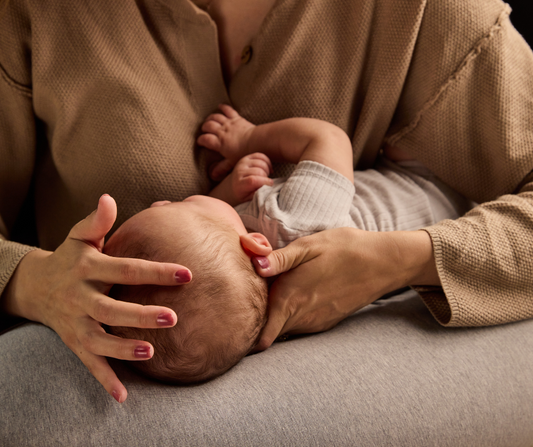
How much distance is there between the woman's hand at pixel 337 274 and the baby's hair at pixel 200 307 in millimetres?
83

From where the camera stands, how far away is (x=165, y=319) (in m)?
0.57

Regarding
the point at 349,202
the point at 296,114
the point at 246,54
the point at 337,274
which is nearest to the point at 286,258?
the point at 337,274

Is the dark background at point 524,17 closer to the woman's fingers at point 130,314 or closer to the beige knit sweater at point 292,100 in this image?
the beige knit sweater at point 292,100

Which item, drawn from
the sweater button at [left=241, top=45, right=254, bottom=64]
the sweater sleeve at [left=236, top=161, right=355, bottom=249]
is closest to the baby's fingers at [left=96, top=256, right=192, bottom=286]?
the sweater sleeve at [left=236, top=161, right=355, bottom=249]

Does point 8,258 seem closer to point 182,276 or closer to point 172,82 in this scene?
point 182,276

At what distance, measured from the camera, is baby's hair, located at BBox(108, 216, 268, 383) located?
2.07 feet

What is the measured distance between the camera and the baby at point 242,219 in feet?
2.10

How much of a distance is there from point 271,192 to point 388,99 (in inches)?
15.1

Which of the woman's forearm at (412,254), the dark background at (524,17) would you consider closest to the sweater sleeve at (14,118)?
the woman's forearm at (412,254)

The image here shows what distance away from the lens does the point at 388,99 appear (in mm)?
994

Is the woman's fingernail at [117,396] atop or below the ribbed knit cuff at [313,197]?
below

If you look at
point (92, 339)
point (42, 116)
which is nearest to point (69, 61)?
point (42, 116)

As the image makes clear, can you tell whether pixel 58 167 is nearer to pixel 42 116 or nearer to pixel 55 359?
pixel 42 116

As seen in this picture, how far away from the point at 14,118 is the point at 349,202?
2.48 ft
